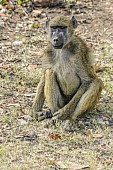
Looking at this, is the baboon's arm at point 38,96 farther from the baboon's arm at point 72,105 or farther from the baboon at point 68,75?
the baboon's arm at point 72,105

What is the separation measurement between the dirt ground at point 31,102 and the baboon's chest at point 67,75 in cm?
51

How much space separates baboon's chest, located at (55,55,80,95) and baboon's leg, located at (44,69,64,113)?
0.32 ft

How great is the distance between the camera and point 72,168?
759cm

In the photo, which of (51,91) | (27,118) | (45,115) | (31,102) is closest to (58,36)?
(51,91)

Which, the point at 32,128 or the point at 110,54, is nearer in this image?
the point at 32,128

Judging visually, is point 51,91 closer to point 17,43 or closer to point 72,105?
point 72,105

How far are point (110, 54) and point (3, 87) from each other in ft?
8.65

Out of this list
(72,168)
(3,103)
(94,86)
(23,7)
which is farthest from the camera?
(23,7)

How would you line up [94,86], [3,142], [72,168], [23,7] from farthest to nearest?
[23,7] → [94,86] → [3,142] → [72,168]

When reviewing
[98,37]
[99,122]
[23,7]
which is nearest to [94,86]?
[99,122]

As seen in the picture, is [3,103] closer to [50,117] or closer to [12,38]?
[50,117]

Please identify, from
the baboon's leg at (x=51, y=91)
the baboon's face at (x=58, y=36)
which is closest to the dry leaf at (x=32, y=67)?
the baboon's leg at (x=51, y=91)

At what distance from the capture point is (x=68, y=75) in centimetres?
922

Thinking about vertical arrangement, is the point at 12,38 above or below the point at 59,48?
below
